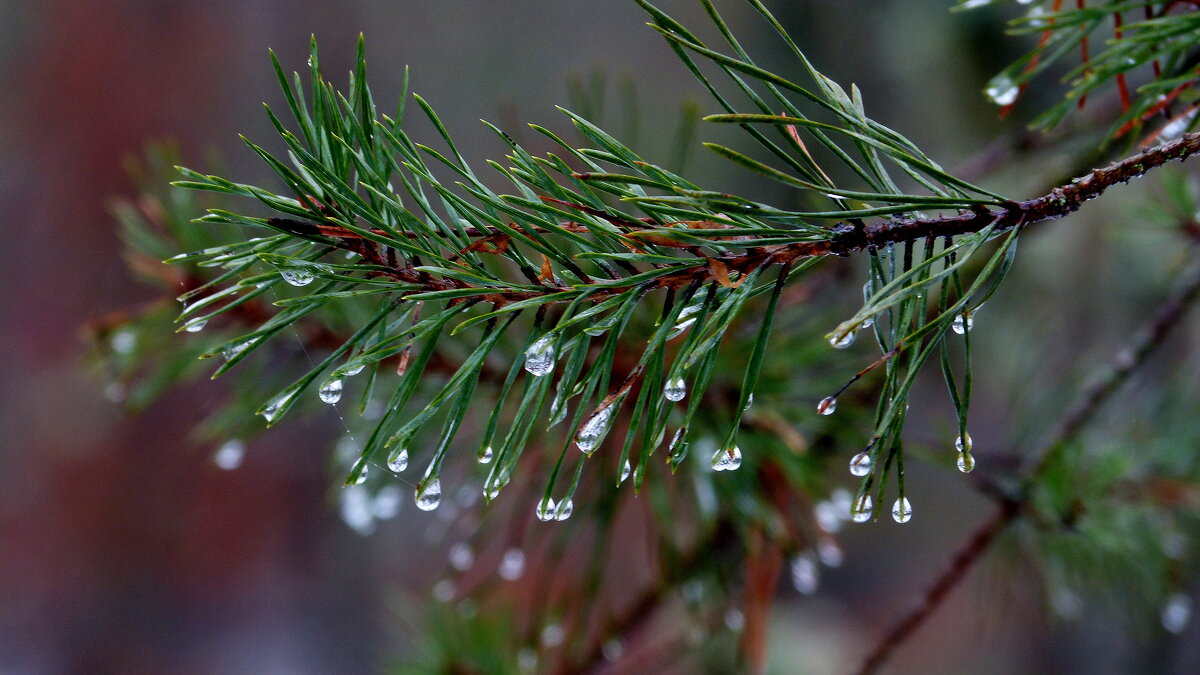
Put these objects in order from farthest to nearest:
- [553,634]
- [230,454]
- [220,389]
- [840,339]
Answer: [220,389] < [553,634] < [230,454] < [840,339]

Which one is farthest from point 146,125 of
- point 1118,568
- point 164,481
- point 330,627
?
point 1118,568

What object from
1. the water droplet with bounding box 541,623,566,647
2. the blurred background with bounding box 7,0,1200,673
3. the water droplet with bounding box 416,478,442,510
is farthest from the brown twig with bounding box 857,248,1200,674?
the blurred background with bounding box 7,0,1200,673

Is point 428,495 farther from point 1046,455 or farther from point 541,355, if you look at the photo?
point 1046,455

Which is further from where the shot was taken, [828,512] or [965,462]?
[828,512]

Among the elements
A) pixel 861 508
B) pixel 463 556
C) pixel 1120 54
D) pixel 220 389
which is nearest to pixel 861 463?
pixel 861 508

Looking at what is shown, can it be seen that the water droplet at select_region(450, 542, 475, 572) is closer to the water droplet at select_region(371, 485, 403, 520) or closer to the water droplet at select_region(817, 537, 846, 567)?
the water droplet at select_region(371, 485, 403, 520)
